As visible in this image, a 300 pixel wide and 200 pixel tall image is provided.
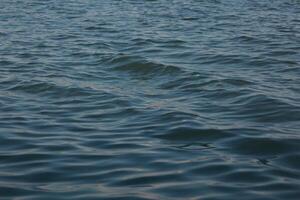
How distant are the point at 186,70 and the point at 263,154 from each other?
5815 mm

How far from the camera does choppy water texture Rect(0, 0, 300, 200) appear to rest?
7258mm

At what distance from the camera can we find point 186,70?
13758mm

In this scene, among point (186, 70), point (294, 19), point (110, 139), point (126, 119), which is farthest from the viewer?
point (294, 19)

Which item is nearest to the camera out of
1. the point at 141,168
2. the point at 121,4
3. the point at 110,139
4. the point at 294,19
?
the point at 141,168

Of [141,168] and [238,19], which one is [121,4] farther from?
[141,168]

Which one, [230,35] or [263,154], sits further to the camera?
[230,35]

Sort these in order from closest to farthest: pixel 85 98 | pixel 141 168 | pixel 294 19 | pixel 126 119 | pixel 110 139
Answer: pixel 141 168 < pixel 110 139 < pixel 126 119 < pixel 85 98 < pixel 294 19

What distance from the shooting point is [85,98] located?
37.6ft

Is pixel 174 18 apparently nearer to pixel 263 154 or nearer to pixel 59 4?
pixel 59 4

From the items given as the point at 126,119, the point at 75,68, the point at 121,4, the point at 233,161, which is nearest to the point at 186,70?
the point at 75,68

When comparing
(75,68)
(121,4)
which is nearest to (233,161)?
(75,68)

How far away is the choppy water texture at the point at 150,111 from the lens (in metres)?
7.26

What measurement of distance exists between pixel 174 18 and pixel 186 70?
9620 millimetres

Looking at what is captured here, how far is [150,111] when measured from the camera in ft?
34.2
